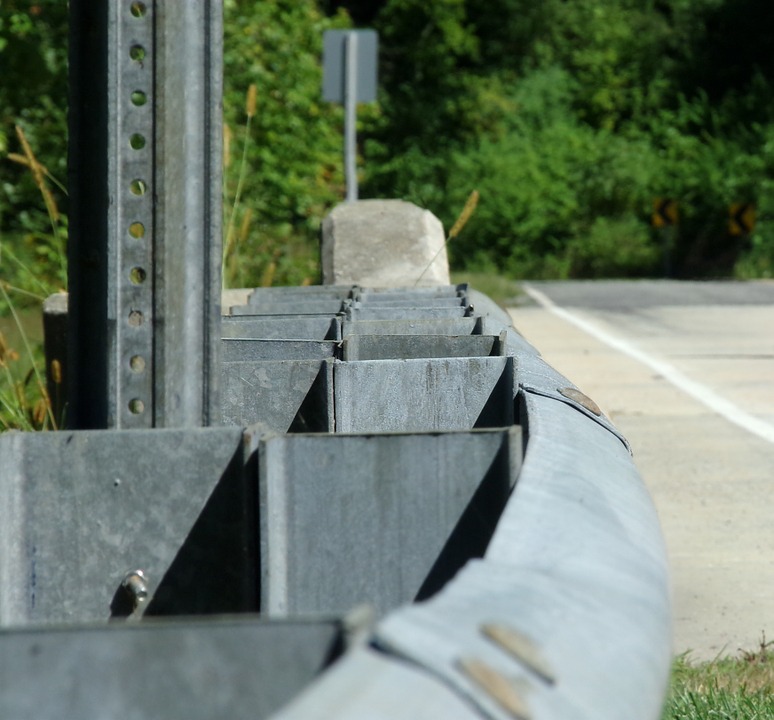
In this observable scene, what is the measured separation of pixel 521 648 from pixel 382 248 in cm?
649

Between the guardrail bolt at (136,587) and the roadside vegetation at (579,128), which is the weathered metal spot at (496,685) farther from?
the roadside vegetation at (579,128)

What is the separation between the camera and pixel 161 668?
1662mm

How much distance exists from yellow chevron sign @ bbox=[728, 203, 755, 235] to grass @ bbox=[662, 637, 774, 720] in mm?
30616

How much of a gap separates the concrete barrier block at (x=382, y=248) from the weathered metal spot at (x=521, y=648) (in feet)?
20.2

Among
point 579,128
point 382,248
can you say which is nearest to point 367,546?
point 382,248

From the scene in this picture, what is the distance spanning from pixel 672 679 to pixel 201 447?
1.68 meters

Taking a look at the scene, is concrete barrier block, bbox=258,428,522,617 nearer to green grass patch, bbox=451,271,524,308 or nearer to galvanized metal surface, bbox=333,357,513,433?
galvanized metal surface, bbox=333,357,513,433

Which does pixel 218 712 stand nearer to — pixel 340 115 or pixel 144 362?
pixel 144 362

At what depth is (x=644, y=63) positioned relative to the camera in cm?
4119

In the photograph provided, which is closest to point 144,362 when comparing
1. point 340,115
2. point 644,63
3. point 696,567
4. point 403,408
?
point 403,408

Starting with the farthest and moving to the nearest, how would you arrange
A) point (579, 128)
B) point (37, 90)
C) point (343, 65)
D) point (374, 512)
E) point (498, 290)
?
point (579, 128), point (498, 290), point (37, 90), point (343, 65), point (374, 512)

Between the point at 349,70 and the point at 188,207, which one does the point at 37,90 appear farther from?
the point at 188,207

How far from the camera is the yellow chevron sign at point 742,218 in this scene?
33.5 meters

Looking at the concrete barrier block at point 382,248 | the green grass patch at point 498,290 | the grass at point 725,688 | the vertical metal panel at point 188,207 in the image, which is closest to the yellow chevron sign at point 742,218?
the green grass patch at point 498,290
